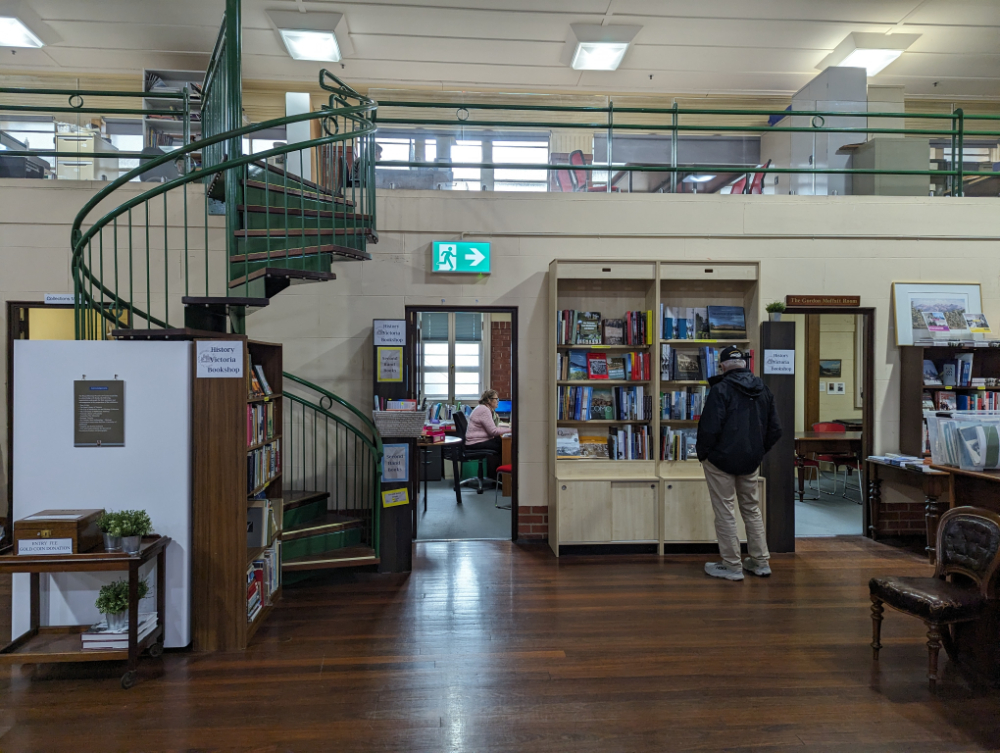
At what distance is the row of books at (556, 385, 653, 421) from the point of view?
5.56m

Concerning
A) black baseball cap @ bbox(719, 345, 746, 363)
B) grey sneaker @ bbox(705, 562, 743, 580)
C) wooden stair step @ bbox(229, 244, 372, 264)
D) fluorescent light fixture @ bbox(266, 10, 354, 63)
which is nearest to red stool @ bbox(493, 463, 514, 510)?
grey sneaker @ bbox(705, 562, 743, 580)

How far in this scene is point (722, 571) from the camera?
4.83 metres

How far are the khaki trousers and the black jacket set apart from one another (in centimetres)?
11

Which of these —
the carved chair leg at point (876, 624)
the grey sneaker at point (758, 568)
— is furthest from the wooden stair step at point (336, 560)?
the carved chair leg at point (876, 624)

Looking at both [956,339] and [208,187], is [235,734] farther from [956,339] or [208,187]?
[956,339]

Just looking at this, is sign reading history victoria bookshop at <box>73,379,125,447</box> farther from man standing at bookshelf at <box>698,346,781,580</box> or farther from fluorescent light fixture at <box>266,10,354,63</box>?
fluorescent light fixture at <box>266,10,354,63</box>

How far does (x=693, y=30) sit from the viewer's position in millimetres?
7348

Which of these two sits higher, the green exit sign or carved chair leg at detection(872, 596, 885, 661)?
the green exit sign

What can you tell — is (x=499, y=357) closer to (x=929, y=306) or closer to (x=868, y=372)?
(x=868, y=372)

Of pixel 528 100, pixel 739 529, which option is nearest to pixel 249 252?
pixel 528 100

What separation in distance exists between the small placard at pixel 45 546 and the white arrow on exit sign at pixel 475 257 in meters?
3.68

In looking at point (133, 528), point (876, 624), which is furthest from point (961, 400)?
point (133, 528)

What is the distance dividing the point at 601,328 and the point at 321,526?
2.95m

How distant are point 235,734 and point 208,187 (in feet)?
11.0
